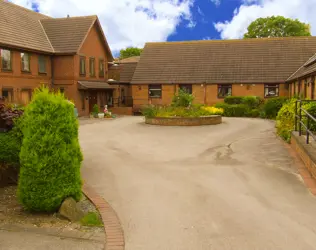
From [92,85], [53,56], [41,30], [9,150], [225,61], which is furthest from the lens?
[225,61]

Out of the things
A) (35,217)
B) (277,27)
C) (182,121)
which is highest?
(277,27)

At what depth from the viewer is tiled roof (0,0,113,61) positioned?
27.3m

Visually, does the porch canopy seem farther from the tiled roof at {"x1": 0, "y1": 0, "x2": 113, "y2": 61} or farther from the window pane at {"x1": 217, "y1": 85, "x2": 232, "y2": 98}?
the window pane at {"x1": 217, "y1": 85, "x2": 232, "y2": 98}

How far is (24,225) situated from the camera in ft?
18.2

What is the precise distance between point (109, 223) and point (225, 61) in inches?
1272

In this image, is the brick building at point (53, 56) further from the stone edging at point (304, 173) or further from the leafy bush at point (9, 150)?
the stone edging at point (304, 173)

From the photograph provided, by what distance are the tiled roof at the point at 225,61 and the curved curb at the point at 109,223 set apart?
2889 centimetres

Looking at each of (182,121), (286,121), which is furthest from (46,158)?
(182,121)

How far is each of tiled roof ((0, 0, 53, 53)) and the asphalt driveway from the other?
17.3 m

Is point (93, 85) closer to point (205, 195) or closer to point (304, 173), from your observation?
point (304, 173)

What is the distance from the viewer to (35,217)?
19.5ft

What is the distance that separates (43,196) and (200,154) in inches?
251

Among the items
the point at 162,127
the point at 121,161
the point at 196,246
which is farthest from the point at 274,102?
the point at 196,246

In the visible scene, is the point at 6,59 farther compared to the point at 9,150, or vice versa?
the point at 6,59
